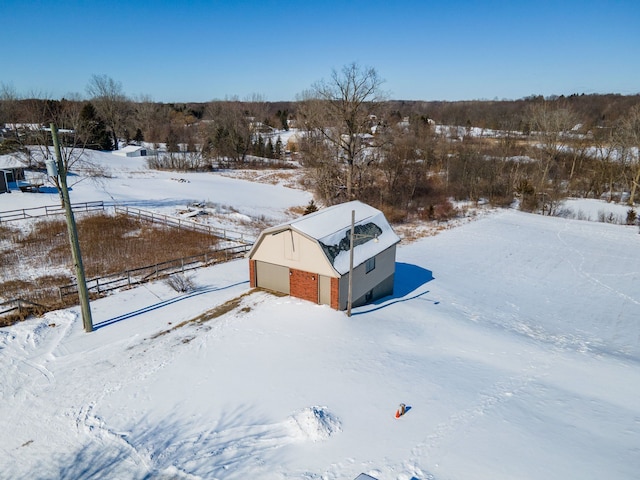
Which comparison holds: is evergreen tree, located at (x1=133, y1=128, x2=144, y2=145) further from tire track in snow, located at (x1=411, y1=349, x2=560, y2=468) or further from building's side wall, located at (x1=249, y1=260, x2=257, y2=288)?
tire track in snow, located at (x1=411, y1=349, x2=560, y2=468)

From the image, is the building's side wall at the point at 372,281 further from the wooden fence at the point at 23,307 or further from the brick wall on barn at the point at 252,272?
the wooden fence at the point at 23,307

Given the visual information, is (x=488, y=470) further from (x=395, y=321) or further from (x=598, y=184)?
(x=598, y=184)

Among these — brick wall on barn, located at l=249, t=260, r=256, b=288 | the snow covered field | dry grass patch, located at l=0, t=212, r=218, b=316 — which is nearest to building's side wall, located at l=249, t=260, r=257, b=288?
brick wall on barn, located at l=249, t=260, r=256, b=288

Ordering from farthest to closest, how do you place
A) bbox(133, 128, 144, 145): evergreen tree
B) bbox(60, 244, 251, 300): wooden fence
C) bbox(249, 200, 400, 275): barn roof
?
bbox(133, 128, 144, 145): evergreen tree
bbox(60, 244, 251, 300): wooden fence
bbox(249, 200, 400, 275): barn roof

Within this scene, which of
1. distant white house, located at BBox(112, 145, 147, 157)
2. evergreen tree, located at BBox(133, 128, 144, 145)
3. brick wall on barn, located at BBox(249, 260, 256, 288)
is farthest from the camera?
evergreen tree, located at BBox(133, 128, 144, 145)

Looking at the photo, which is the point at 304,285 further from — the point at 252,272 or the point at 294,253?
the point at 252,272

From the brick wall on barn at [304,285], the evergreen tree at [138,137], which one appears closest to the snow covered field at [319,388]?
the brick wall on barn at [304,285]
